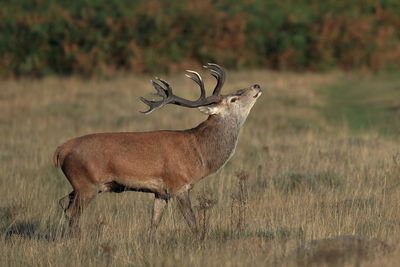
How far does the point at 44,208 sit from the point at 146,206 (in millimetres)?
1203

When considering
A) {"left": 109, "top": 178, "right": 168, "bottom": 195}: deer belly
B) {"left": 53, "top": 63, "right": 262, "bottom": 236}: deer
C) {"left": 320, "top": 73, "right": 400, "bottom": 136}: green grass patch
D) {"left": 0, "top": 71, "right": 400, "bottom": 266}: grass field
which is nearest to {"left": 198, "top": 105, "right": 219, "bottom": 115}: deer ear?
{"left": 53, "top": 63, "right": 262, "bottom": 236}: deer

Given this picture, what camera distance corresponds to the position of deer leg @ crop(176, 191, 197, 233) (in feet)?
30.0

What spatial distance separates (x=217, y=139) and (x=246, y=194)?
1.36 meters

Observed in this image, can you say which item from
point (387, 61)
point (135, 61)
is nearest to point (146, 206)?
point (135, 61)

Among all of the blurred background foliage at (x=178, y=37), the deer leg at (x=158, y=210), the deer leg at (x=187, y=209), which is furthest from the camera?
the blurred background foliage at (x=178, y=37)

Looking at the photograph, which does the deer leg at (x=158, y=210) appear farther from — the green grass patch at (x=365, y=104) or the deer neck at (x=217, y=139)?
the green grass patch at (x=365, y=104)

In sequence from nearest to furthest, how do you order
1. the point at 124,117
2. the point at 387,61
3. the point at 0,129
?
the point at 0,129, the point at 124,117, the point at 387,61

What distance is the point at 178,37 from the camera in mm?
29781

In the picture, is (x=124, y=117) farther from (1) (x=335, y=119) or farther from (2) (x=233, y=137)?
(2) (x=233, y=137)

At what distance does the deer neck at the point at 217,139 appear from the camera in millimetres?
9742

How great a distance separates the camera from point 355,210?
9.73 m

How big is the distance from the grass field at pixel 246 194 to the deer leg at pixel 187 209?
12 centimetres

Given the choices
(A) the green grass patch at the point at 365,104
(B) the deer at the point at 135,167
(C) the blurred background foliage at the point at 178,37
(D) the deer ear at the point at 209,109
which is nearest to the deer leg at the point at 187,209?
(B) the deer at the point at 135,167

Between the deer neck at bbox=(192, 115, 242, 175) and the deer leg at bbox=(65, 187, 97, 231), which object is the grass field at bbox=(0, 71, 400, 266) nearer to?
Answer: the deer leg at bbox=(65, 187, 97, 231)
